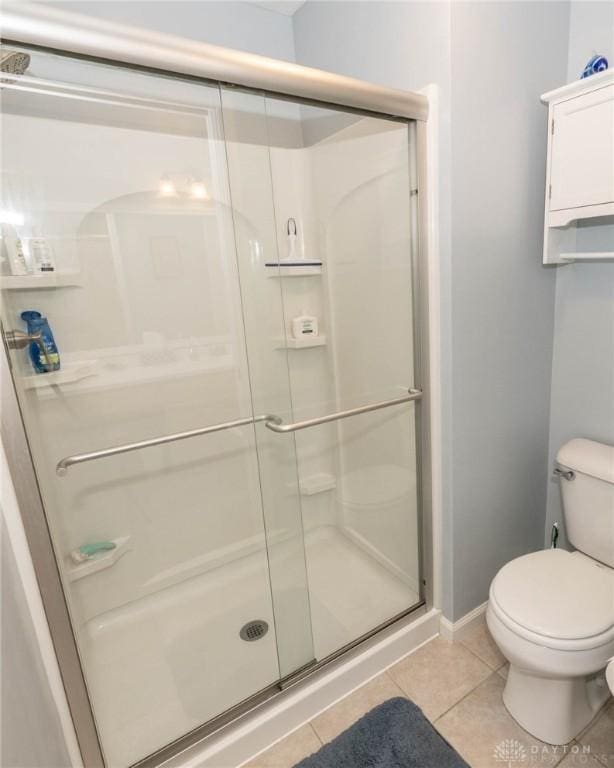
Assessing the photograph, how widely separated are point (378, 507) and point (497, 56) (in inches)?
67.5

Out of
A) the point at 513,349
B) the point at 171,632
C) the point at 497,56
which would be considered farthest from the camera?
the point at 171,632

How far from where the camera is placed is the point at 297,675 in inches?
55.7

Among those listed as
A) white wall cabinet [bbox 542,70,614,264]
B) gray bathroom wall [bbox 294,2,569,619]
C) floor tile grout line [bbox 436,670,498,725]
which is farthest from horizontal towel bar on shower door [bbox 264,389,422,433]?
floor tile grout line [bbox 436,670,498,725]

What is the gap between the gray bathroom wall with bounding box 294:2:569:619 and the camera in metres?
1.28

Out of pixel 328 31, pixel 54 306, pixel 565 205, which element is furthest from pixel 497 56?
pixel 54 306

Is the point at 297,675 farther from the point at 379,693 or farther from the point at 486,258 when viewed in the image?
the point at 486,258

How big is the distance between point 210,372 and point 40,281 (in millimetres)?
710

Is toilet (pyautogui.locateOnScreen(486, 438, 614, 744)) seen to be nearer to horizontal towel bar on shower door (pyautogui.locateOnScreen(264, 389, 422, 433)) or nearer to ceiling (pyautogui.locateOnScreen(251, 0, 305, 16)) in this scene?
horizontal towel bar on shower door (pyautogui.locateOnScreen(264, 389, 422, 433))

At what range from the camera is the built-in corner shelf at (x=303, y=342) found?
4.96ft

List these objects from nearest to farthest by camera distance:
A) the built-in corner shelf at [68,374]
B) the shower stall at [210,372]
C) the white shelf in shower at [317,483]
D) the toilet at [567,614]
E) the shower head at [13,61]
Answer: the shower head at [13,61]
the toilet at [567,614]
the shower stall at [210,372]
the built-in corner shelf at [68,374]
the white shelf in shower at [317,483]

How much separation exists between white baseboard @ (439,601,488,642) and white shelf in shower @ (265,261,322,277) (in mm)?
1512

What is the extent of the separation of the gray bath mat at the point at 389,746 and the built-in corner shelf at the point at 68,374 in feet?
4.75

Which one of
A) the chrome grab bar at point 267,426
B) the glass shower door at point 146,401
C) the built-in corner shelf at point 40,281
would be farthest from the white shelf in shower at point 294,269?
the built-in corner shelf at point 40,281

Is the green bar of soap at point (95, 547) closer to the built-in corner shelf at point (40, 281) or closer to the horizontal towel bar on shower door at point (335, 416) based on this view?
the horizontal towel bar on shower door at point (335, 416)
